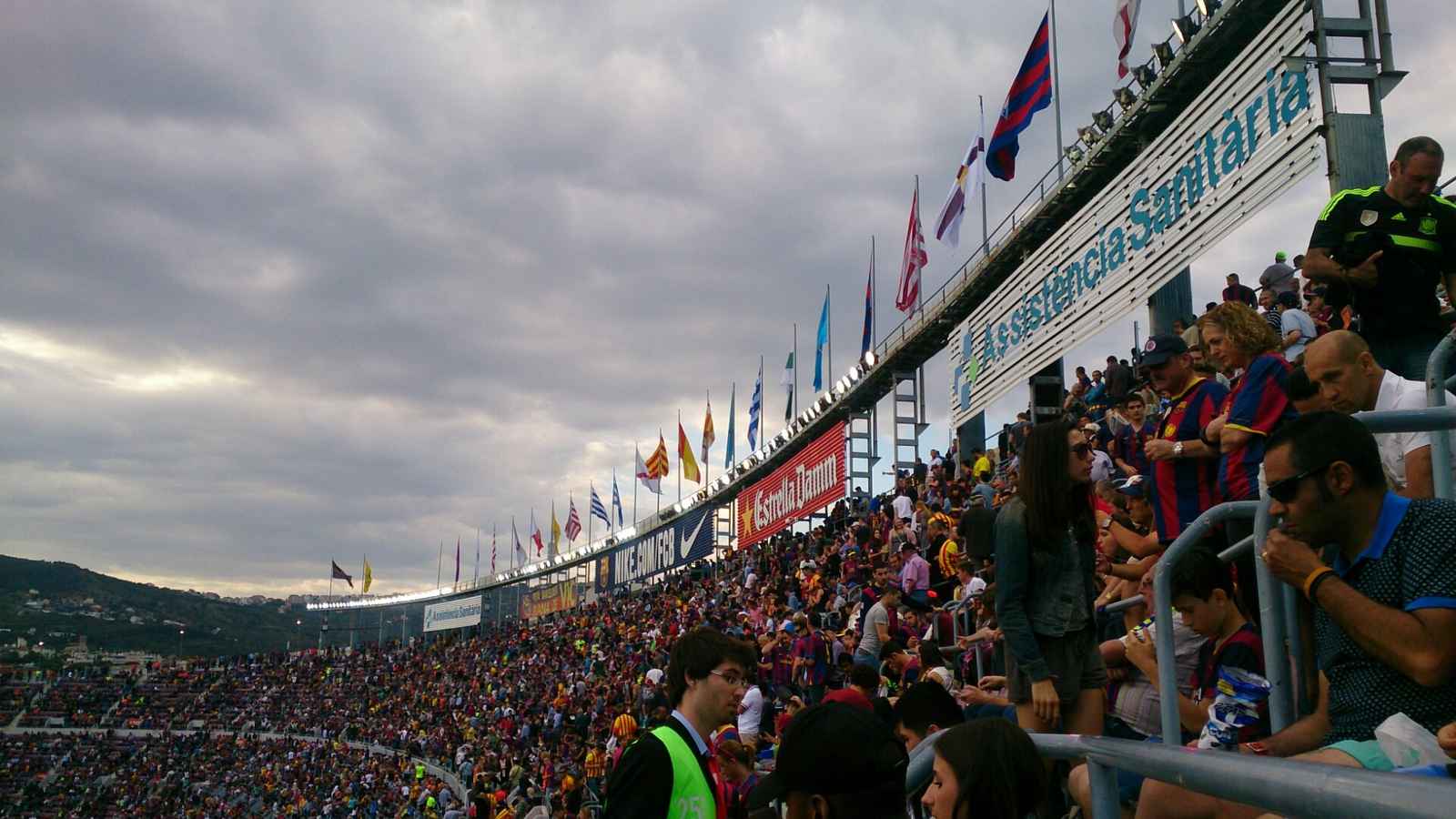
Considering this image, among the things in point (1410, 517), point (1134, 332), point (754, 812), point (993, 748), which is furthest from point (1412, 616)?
point (1134, 332)

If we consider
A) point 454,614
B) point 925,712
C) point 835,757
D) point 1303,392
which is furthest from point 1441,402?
point 454,614

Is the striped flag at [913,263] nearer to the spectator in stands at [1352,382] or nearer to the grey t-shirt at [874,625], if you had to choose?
the grey t-shirt at [874,625]

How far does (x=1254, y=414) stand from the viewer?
177 inches

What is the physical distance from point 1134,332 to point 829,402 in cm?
1512

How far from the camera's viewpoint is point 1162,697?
2939 mm

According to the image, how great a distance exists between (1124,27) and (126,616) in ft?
572

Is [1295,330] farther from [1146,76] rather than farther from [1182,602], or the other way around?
[1146,76]

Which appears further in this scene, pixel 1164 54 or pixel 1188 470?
pixel 1164 54

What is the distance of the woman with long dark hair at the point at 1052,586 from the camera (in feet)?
13.0

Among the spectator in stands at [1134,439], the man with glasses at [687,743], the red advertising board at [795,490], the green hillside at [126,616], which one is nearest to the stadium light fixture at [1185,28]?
the spectator in stands at [1134,439]

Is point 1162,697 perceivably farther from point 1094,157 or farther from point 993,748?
point 1094,157

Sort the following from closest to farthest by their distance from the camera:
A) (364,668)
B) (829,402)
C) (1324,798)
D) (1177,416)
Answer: (1324,798)
(1177,416)
(829,402)
(364,668)

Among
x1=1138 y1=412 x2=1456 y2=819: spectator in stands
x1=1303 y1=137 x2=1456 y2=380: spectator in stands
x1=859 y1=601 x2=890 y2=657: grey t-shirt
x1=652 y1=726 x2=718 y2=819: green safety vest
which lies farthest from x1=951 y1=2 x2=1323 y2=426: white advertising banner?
x1=652 y1=726 x2=718 y2=819: green safety vest

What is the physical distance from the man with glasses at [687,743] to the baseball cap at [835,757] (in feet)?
2.53
